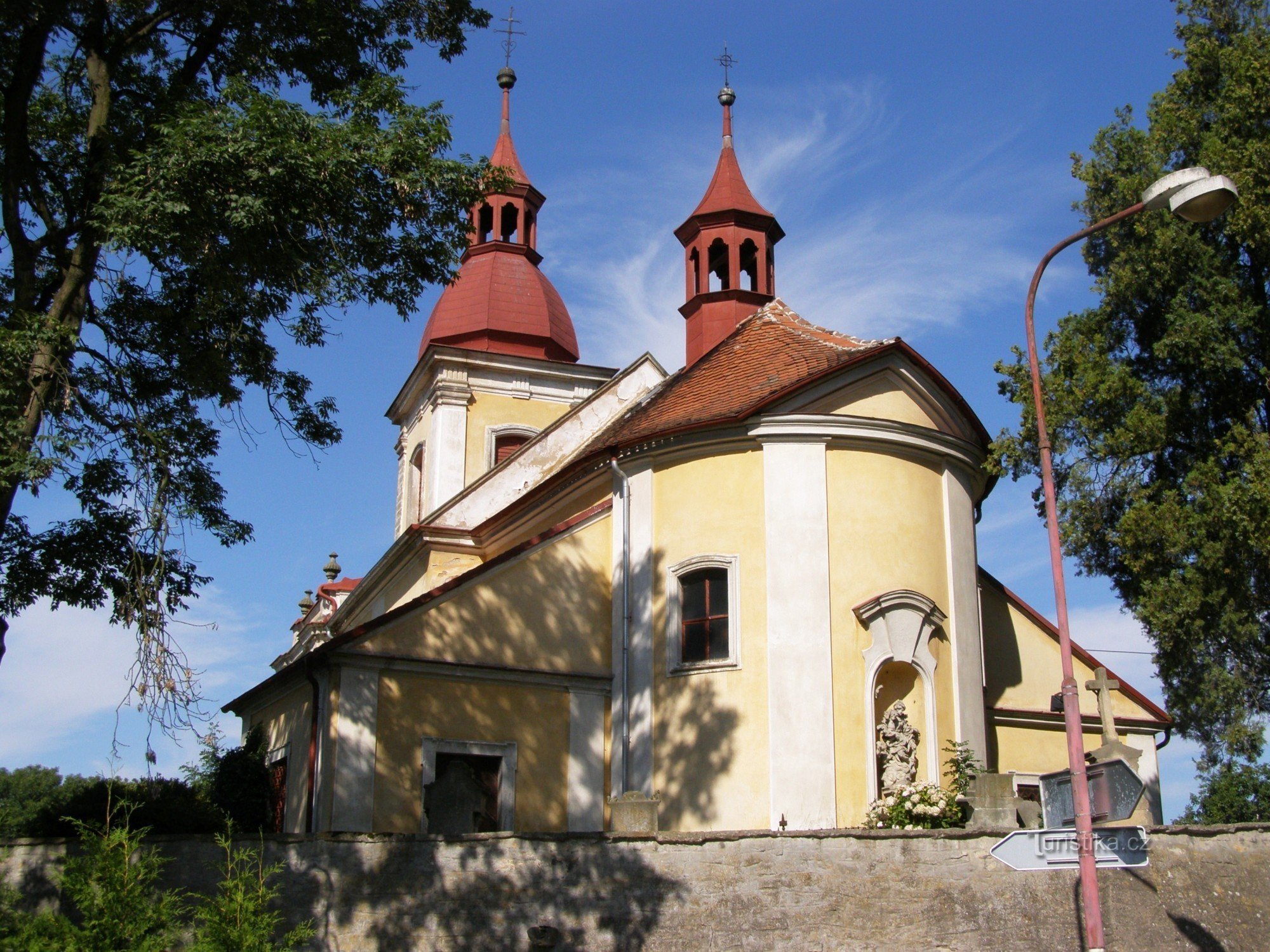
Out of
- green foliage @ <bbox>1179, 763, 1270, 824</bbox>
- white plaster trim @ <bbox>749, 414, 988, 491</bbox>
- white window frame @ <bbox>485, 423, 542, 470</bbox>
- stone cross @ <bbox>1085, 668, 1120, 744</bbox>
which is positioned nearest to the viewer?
stone cross @ <bbox>1085, 668, 1120, 744</bbox>

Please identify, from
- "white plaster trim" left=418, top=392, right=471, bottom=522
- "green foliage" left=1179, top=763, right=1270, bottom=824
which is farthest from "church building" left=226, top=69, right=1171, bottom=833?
"green foliage" left=1179, top=763, right=1270, bottom=824

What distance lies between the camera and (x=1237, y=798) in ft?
152

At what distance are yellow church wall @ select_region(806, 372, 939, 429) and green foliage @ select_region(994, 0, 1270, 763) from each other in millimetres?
1252

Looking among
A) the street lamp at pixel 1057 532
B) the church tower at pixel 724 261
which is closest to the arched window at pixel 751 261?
the church tower at pixel 724 261

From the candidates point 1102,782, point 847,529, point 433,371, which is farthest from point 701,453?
point 433,371

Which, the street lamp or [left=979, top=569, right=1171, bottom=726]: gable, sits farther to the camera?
[left=979, top=569, right=1171, bottom=726]: gable

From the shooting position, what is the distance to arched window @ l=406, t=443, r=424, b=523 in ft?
95.4

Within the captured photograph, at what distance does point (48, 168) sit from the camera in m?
12.3

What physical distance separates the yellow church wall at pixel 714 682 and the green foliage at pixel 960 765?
2.18m

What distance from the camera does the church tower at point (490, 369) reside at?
89.8 feet

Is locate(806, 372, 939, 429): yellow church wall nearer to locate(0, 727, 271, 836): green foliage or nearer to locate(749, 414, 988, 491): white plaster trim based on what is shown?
locate(749, 414, 988, 491): white plaster trim

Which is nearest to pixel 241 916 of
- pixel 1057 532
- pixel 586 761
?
pixel 1057 532

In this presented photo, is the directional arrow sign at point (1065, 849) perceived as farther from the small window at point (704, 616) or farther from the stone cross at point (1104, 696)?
the small window at point (704, 616)

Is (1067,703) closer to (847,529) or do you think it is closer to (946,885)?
(946,885)
